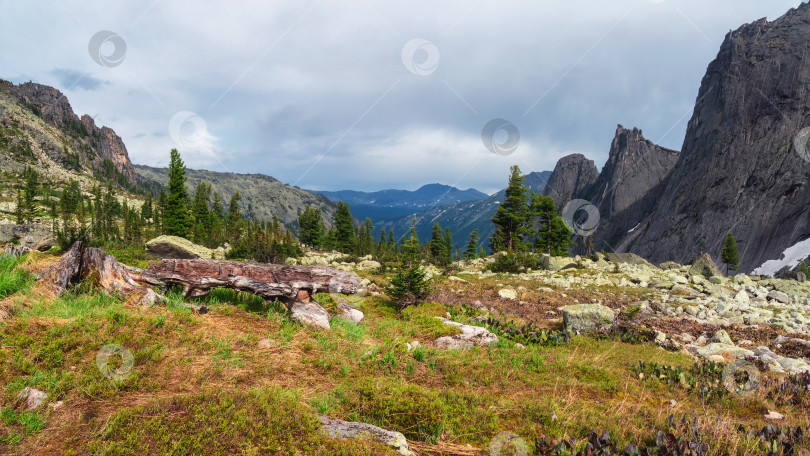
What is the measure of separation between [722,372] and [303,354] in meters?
8.68

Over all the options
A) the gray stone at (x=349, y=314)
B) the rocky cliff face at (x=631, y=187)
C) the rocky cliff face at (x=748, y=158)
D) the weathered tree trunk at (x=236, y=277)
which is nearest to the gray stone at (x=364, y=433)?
the weathered tree trunk at (x=236, y=277)

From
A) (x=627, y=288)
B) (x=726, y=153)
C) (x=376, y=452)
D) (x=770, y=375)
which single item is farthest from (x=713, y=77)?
(x=376, y=452)

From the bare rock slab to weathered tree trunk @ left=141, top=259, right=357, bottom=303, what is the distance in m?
2.92

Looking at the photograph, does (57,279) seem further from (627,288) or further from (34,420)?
(627,288)

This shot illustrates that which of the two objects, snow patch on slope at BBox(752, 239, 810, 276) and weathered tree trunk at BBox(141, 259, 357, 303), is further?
snow patch on slope at BBox(752, 239, 810, 276)

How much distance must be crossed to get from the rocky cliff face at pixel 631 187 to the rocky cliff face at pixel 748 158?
143 ft

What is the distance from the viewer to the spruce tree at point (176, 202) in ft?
152

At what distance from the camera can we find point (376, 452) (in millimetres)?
4137

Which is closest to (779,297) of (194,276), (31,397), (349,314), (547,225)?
(349,314)

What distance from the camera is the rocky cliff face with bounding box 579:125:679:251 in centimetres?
16288

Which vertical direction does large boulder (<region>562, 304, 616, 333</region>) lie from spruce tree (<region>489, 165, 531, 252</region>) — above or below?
below

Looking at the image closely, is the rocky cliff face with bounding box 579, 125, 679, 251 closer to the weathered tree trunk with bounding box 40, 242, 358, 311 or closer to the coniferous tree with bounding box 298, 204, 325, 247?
the coniferous tree with bounding box 298, 204, 325, 247

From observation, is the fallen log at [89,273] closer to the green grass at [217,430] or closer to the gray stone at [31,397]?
the gray stone at [31,397]

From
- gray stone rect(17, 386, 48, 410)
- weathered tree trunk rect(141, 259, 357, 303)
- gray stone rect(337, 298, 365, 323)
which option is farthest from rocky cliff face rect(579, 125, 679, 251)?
gray stone rect(17, 386, 48, 410)
